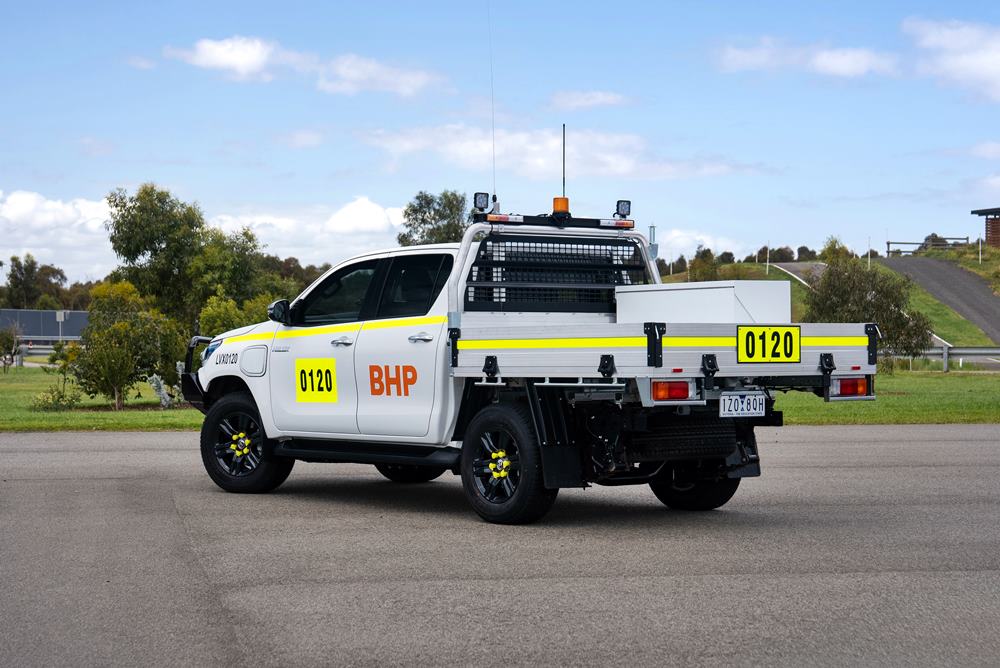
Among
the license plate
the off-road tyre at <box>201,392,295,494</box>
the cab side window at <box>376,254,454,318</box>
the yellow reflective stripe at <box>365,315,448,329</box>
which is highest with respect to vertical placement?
the cab side window at <box>376,254,454,318</box>

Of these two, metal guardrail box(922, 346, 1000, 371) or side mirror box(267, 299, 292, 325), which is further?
metal guardrail box(922, 346, 1000, 371)

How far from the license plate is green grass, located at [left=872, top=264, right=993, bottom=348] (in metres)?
44.1

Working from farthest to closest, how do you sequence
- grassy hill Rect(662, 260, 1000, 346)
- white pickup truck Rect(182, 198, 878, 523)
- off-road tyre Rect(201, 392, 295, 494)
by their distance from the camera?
A: 1. grassy hill Rect(662, 260, 1000, 346)
2. off-road tyre Rect(201, 392, 295, 494)
3. white pickup truck Rect(182, 198, 878, 523)

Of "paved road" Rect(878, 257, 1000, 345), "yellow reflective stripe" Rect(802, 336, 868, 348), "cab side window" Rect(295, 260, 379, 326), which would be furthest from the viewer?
"paved road" Rect(878, 257, 1000, 345)

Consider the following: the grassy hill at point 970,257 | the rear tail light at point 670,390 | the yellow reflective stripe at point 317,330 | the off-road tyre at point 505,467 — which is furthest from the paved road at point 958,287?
the rear tail light at point 670,390

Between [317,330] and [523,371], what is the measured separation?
2.73 metres

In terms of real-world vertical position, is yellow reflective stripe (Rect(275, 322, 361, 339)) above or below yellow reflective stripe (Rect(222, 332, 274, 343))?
above

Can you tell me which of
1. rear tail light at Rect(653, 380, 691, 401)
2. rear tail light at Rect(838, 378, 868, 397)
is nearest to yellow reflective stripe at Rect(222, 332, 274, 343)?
rear tail light at Rect(653, 380, 691, 401)

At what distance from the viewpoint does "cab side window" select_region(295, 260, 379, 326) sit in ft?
37.1

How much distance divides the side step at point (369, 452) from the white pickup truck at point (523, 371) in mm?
18

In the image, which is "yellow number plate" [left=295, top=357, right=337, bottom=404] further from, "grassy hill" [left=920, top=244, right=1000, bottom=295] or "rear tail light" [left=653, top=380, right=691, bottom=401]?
"grassy hill" [left=920, top=244, right=1000, bottom=295]

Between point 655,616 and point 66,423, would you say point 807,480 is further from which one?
point 66,423

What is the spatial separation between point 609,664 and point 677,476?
5065 mm

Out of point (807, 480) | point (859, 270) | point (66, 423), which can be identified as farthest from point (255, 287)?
point (807, 480)
